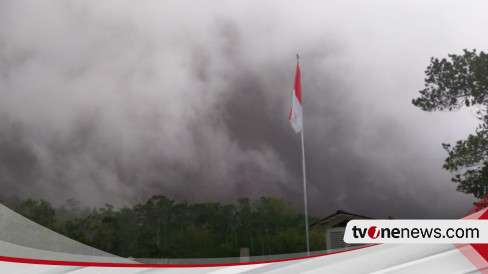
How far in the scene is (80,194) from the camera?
39.9ft

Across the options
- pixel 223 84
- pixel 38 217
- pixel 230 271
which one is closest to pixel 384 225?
pixel 230 271

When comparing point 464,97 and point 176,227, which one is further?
point 176,227

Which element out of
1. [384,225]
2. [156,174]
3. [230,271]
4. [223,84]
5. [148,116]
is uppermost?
[223,84]

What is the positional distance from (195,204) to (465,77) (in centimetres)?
960

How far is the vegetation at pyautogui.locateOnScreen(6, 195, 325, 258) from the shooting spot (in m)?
10.3

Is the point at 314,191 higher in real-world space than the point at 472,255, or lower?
higher

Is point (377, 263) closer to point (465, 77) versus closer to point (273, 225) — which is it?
point (465, 77)

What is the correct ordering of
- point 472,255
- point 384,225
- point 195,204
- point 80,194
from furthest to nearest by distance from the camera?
1. point 195,204
2. point 80,194
3. point 384,225
4. point 472,255

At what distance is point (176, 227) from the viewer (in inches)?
468

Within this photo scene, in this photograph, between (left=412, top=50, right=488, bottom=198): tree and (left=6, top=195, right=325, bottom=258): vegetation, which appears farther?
(left=6, top=195, right=325, bottom=258): vegetation

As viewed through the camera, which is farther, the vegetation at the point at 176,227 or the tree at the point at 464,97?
the vegetation at the point at 176,227

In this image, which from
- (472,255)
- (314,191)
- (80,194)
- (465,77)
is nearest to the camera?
(472,255)

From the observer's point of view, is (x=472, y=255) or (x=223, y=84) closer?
(x=472, y=255)

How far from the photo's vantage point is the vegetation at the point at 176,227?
406 inches
